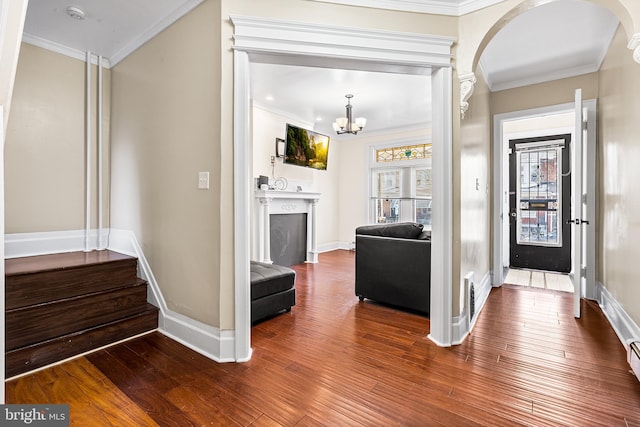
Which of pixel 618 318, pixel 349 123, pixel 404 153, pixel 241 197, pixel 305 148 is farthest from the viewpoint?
pixel 404 153

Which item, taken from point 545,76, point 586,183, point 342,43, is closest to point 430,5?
point 342,43

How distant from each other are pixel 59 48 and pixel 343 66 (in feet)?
8.87

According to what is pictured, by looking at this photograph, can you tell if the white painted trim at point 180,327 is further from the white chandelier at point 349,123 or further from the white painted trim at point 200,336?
the white chandelier at point 349,123

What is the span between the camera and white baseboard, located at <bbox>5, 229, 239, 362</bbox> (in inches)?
82.8

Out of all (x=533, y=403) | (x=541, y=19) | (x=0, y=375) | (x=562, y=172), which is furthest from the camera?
(x=562, y=172)

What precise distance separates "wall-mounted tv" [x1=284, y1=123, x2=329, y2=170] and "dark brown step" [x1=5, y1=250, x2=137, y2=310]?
127 inches

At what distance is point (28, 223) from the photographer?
9.13ft

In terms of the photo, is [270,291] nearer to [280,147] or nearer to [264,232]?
[264,232]

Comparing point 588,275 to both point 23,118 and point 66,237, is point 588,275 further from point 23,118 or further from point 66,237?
point 23,118

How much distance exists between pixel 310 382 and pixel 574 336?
7.22 ft

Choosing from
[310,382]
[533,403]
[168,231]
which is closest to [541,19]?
[533,403]

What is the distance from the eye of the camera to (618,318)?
8.40ft

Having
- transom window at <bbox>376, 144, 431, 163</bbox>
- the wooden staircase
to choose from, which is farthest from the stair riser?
transom window at <bbox>376, 144, 431, 163</bbox>

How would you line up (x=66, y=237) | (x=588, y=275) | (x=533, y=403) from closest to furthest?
(x=533, y=403), (x=66, y=237), (x=588, y=275)
